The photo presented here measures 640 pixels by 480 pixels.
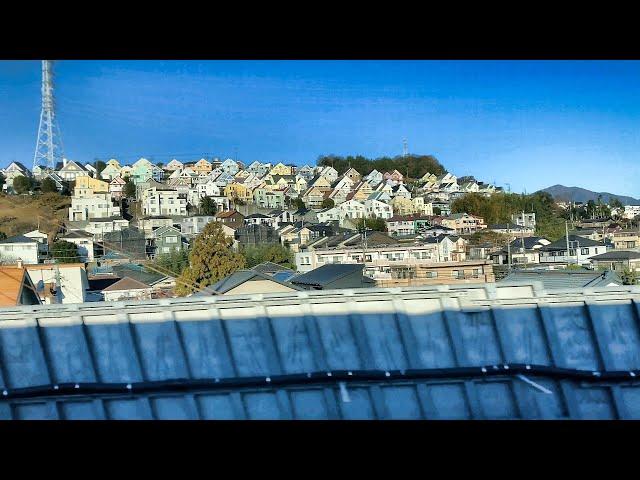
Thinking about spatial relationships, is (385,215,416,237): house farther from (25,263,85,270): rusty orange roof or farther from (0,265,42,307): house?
(0,265,42,307): house

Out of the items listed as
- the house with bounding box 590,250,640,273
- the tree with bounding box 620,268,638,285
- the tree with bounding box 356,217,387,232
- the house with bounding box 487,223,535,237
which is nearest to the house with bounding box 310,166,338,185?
the tree with bounding box 356,217,387,232

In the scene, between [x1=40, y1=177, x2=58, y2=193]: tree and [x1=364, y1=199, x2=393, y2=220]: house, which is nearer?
[x1=40, y1=177, x2=58, y2=193]: tree

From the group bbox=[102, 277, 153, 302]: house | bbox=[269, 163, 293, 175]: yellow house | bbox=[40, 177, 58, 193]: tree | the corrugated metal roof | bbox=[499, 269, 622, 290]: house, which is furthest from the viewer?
bbox=[269, 163, 293, 175]: yellow house

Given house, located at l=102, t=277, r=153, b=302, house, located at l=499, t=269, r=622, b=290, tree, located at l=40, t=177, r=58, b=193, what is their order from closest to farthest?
Answer: 1. house, located at l=499, t=269, r=622, b=290
2. house, located at l=102, t=277, r=153, b=302
3. tree, located at l=40, t=177, r=58, b=193

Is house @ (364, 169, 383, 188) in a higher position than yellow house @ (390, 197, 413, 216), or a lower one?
higher

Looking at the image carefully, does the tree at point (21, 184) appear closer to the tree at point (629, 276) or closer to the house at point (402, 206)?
the house at point (402, 206)

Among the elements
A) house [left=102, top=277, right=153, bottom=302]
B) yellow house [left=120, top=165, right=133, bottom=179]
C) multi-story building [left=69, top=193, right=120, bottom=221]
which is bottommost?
house [left=102, top=277, right=153, bottom=302]
